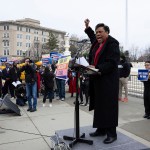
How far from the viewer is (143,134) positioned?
6.18 m

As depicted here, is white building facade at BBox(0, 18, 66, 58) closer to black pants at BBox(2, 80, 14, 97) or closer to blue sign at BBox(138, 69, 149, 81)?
black pants at BBox(2, 80, 14, 97)

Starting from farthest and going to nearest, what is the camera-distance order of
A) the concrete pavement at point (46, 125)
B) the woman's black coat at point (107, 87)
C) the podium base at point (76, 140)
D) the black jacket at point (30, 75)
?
the black jacket at point (30, 75) < the concrete pavement at point (46, 125) < the podium base at point (76, 140) < the woman's black coat at point (107, 87)

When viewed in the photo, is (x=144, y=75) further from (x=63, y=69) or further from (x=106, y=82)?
(x=63, y=69)

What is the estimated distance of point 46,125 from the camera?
7.10 m

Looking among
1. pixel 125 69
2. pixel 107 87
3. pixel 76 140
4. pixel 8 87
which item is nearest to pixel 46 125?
pixel 76 140

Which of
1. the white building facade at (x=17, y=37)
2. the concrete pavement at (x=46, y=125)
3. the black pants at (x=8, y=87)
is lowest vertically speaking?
the concrete pavement at (x=46, y=125)

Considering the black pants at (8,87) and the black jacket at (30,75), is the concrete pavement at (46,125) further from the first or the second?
the black pants at (8,87)

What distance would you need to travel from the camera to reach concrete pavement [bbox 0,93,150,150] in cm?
568

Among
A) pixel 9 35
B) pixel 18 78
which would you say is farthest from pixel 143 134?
pixel 9 35

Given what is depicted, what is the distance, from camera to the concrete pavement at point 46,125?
5676 millimetres

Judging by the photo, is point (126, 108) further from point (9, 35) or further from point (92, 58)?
point (9, 35)

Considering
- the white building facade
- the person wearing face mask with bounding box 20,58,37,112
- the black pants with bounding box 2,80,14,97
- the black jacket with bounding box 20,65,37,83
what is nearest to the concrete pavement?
the person wearing face mask with bounding box 20,58,37,112

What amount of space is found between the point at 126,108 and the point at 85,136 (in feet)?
15.5

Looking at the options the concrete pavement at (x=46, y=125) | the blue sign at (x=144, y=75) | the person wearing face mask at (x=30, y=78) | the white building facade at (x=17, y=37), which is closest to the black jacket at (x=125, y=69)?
the concrete pavement at (x=46, y=125)
